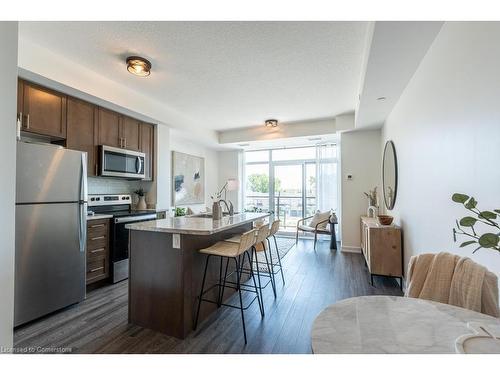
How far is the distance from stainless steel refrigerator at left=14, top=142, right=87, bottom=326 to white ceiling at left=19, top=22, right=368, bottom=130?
106cm

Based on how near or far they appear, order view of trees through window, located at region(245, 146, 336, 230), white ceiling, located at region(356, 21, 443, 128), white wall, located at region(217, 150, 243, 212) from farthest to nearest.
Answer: white wall, located at region(217, 150, 243, 212)
view of trees through window, located at region(245, 146, 336, 230)
white ceiling, located at region(356, 21, 443, 128)

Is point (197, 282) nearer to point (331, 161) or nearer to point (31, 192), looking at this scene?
point (31, 192)

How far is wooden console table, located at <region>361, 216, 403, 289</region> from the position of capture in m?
3.00

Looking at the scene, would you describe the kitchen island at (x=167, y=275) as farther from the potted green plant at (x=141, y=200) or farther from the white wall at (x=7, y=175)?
the potted green plant at (x=141, y=200)

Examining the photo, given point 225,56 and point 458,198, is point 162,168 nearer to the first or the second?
point 225,56

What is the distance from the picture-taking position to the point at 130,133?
358 cm

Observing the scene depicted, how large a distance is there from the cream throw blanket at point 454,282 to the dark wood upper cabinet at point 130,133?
12.1 ft

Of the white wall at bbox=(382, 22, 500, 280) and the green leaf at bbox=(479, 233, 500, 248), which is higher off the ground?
the white wall at bbox=(382, 22, 500, 280)

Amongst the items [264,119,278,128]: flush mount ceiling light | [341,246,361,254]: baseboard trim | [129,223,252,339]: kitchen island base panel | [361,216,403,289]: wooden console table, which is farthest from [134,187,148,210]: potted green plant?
[341,246,361,254]: baseboard trim

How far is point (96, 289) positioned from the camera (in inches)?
115

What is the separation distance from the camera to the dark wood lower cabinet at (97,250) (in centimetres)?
281

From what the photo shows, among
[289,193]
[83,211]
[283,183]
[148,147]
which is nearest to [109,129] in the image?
[148,147]

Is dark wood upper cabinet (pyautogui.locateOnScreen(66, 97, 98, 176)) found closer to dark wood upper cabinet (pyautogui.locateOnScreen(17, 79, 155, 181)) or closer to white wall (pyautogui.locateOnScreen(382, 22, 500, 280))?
dark wood upper cabinet (pyautogui.locateOnScreen(17, 79, 155, 181))

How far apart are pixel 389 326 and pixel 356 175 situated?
4.16 metres
